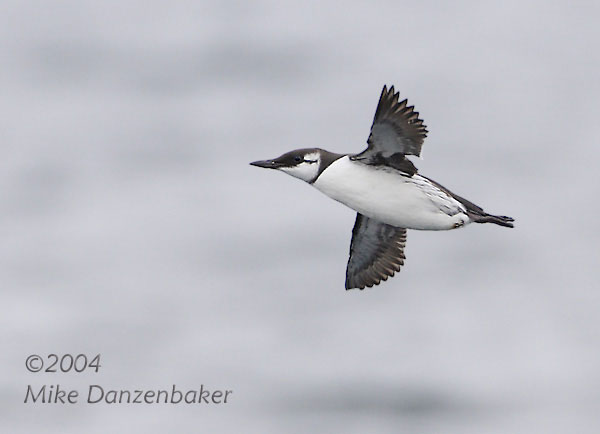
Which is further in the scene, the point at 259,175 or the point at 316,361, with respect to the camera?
the point at 259,175

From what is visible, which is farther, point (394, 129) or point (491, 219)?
point (491, 219)

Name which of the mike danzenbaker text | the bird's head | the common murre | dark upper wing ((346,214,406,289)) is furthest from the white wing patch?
the mike danzenbaker text

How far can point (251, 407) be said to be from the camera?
6153 cm

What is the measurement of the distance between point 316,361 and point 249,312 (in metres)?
6.42

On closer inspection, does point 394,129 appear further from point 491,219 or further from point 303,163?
point 491,219

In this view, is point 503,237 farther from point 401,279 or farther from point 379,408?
point 379,408

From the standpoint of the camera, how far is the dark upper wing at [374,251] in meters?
17.0

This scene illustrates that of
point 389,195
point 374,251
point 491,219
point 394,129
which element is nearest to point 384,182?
point 389,195

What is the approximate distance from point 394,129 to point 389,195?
37.9 inches

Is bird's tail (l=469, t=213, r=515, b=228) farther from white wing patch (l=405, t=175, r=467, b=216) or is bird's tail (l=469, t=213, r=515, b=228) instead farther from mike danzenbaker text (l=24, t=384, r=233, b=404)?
mike danzenbaker text (l=24, t=384, r=233, b=404)

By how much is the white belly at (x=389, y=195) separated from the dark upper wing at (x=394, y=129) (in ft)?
1.16

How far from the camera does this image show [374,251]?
56.1ft

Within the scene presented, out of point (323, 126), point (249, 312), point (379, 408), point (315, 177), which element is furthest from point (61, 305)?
point (315, 177)

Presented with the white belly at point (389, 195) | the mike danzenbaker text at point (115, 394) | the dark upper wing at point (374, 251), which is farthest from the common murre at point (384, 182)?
the mike danzenbaker text at point (115, 394)
